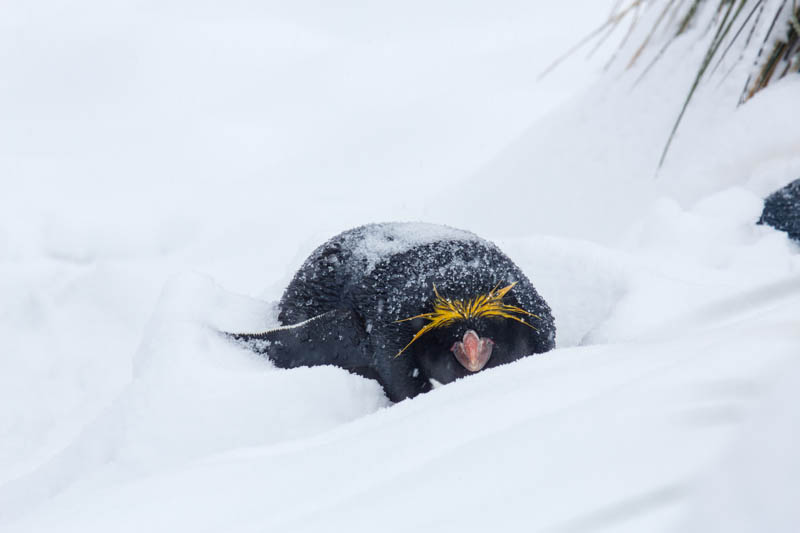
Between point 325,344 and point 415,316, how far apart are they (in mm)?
225

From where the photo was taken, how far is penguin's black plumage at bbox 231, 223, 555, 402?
1.37 meters

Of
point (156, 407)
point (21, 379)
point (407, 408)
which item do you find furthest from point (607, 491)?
point (21, 379)

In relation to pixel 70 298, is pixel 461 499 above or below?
below

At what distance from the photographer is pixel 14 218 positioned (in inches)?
124

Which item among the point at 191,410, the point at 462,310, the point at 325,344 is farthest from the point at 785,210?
the point at 191,410

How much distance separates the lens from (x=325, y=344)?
144 centimetres

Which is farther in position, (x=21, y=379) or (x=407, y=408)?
(x=21, y=379)

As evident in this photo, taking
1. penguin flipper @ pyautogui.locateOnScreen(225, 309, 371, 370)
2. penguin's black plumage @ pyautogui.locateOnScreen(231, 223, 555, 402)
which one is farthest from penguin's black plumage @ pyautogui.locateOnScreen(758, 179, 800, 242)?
penguin flipper @ pyautogui.locateOnScreen(225, 309, 371, 370)

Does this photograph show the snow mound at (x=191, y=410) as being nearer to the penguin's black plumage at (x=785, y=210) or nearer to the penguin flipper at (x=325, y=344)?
the penguin flipper at (x=325, y=344)

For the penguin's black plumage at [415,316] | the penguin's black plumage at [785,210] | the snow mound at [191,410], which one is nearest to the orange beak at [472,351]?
the penguin's black plumage at [415,316]

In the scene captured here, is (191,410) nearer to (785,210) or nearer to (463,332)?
(463,332)

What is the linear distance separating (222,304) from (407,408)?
0.82 metres

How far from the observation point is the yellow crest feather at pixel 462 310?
136 centimetres

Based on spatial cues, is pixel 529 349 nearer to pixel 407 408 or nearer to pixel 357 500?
pixel 407 408
